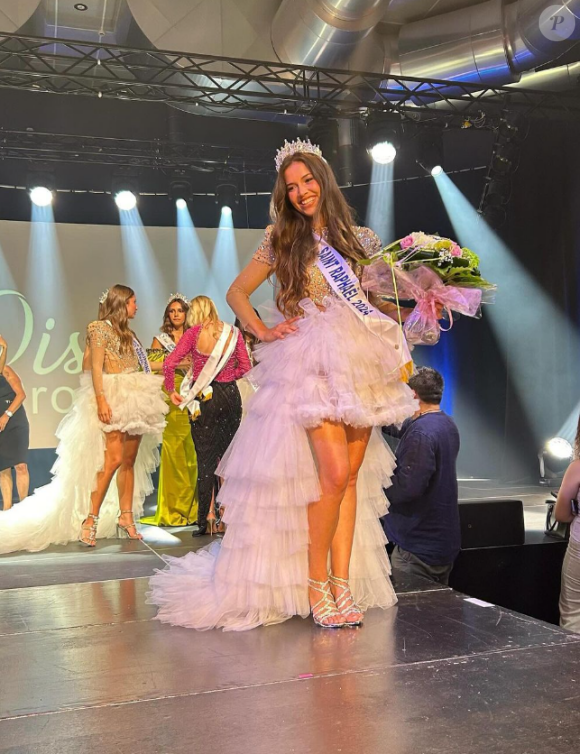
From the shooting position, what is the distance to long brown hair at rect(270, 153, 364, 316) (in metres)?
2.37

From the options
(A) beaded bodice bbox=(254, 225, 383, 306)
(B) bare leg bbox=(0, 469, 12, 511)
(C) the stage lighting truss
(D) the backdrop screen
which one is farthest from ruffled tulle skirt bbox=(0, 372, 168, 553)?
(C) the stage lighting truss

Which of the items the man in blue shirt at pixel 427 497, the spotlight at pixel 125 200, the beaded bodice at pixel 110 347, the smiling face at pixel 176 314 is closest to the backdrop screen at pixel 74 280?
the spotlight at pixel 125 200

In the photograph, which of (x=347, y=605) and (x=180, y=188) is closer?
(x=347, y=605)

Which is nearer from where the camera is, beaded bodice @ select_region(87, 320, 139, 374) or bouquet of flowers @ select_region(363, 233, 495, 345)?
bouquet of flowers @ select_region(363, 233, 495, 345)

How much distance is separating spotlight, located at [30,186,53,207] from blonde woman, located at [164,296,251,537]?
3898 mm

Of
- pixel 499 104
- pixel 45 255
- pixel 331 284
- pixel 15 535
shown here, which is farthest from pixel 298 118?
pixel 331 284

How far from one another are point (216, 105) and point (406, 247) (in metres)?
5.27

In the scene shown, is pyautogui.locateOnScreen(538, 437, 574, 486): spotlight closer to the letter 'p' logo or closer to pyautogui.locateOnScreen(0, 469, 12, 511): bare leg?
the letter 'p' logo

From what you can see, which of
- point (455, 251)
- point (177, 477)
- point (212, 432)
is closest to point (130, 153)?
point (177, 477)

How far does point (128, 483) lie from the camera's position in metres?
4.69

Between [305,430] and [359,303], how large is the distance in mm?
409

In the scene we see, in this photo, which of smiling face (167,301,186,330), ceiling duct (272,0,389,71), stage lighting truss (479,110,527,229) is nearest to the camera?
smiling face (167,301,186,330)

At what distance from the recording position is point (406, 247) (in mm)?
2223

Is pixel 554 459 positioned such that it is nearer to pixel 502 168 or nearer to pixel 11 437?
pixel 502 168
